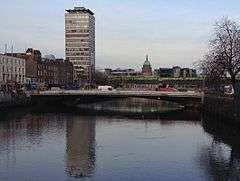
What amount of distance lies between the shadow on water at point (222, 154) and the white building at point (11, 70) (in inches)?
2772

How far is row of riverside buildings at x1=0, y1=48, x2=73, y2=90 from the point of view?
120312 millimetres

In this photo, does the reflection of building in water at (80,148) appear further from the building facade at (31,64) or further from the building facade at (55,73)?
the building facade at (55,73)

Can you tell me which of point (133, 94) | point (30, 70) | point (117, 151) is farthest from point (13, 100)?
point (30, 70)

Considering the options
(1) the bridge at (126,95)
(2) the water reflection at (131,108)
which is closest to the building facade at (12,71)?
(1) the bridge at (126,95)

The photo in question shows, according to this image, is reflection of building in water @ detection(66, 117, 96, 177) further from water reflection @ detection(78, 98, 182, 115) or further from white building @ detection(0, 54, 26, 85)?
white building @ detection(0, 54, 26, 85)

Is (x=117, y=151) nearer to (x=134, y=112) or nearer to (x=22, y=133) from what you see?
(x=22, y=133)

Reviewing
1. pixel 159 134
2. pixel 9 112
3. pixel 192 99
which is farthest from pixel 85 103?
pixel 159 134

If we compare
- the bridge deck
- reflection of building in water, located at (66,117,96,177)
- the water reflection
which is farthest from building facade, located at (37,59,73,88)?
reflection of building in water, located at (66,117,96,177)

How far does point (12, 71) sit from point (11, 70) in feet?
3.95

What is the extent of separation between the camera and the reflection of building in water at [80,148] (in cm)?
3203

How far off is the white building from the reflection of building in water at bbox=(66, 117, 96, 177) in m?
60.1

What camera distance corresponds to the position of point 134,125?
6075cm

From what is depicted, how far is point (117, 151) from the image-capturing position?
39.2 meters

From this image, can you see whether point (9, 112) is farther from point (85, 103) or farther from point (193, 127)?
point (85, 103)
